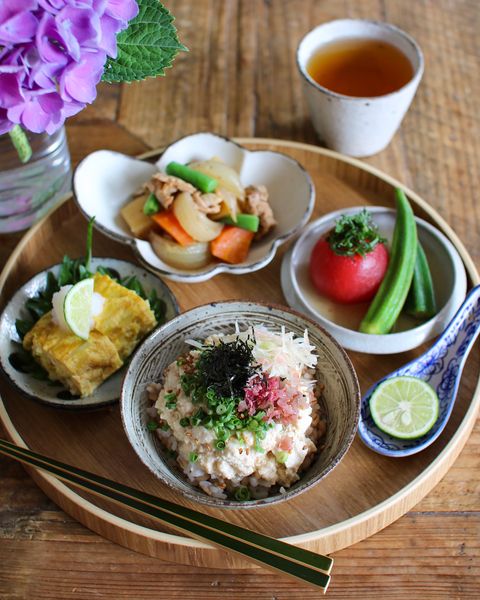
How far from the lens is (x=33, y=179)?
238cm

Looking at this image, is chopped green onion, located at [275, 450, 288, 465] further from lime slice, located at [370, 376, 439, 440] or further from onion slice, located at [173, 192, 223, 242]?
onion slice, located at [173, 192, 223, 242]

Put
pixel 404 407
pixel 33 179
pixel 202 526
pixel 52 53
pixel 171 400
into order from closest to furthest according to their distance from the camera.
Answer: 1. pixel 52 53
2. pixel 202 526
3. pixel 171 400
4. pixel 404 407
5. pixel 33 179

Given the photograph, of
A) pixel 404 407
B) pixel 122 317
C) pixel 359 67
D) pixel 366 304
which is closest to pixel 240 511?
pixel 404 407

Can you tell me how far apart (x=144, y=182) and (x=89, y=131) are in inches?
18.6

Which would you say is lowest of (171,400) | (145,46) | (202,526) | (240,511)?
(240,511)

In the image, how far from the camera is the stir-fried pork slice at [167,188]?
227 cm

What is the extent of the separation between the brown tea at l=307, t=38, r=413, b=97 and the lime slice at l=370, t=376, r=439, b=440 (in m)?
1.25

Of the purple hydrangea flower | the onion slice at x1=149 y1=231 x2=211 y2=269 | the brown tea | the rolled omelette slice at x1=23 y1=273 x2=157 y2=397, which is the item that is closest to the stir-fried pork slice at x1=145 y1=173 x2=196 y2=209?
the onion slice at x1=149 y1=231 x2=211 y2=269

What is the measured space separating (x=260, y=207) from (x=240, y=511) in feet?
3.27

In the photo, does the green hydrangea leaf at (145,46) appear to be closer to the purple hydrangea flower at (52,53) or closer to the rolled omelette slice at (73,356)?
the purple hydrangea flower at (52,53)

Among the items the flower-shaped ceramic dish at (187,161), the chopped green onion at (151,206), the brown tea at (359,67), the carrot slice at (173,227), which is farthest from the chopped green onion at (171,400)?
the brown tea at (359,67)

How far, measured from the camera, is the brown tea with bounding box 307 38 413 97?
2682 millimetres

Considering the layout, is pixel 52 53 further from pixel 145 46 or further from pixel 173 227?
pixel 173 227

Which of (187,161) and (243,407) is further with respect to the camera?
(187,161)
